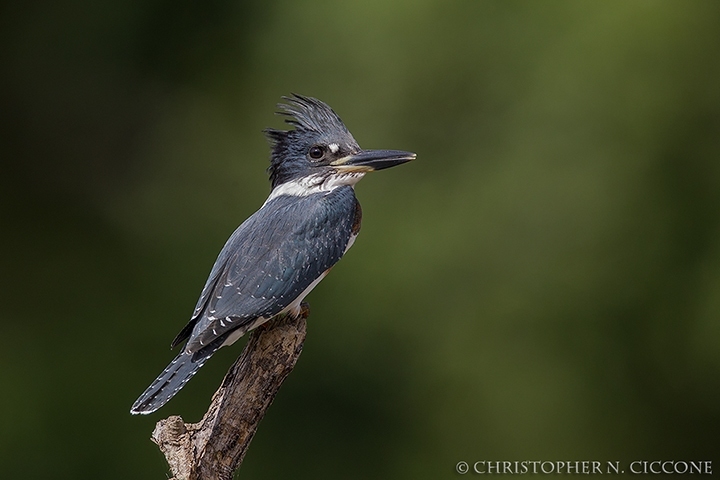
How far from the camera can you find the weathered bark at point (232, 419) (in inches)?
95.7

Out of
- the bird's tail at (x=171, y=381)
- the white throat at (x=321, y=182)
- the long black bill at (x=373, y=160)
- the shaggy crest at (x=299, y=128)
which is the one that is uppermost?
the shaggy crest at (x=299, y=128)

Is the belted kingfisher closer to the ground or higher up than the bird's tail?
higher up

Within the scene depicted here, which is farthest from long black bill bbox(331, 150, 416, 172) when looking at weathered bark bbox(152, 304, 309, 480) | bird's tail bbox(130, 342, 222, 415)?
bird's tail bbox(130, 342, 222, 415)

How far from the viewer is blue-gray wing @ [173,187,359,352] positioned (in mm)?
2588

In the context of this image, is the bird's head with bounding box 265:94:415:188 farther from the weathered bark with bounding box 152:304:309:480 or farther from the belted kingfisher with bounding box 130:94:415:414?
the weathered bark with bounding box 152:304:309:480

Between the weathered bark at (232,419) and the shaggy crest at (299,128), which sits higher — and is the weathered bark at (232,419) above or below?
below

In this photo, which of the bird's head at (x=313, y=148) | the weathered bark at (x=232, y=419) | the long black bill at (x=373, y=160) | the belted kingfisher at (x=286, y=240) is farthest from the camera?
the bird's head at (x=313, y=148)

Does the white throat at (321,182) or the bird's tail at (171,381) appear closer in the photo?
the bird's tail at (171,381)

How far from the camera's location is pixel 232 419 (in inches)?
97.9

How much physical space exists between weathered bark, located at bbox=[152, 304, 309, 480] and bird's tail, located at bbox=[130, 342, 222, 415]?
6cm

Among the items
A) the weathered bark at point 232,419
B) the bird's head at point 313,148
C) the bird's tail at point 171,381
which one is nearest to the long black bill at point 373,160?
the bird's head at point 313,148

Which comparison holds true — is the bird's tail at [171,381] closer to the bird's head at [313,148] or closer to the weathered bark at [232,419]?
the weathered bark at [232,419]

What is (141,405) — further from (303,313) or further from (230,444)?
(303,313)

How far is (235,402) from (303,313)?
1.54 ft
